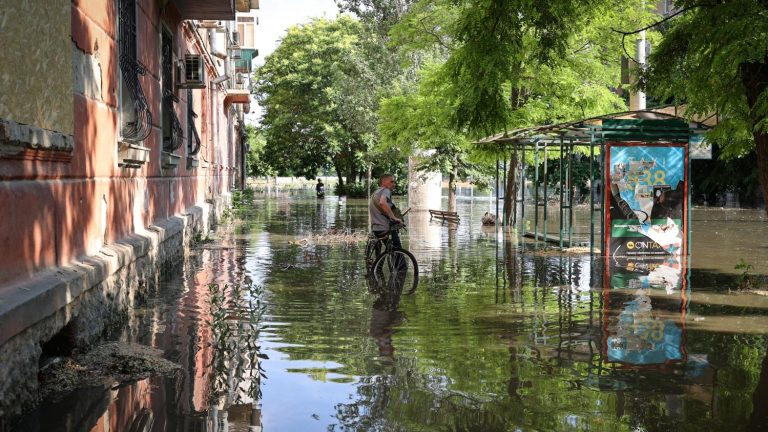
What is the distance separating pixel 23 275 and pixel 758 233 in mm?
22089

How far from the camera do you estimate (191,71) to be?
16750 millimetres

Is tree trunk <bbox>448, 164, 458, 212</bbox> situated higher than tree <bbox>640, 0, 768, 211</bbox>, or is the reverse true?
tree <bbox>640, 0, 768, 211</bbox>

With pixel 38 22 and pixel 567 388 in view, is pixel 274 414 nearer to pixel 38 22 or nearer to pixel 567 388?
pixel 567 388

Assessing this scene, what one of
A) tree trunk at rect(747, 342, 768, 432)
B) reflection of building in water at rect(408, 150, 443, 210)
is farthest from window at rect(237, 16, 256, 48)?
tree trunk at rect(747, 342, 768, 432)

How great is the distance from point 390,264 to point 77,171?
239 inches

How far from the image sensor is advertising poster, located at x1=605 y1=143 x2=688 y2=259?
625 inches

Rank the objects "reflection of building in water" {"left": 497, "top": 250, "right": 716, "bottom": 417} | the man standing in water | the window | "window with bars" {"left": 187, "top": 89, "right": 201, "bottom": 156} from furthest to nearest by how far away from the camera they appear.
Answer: the window < "window with bars" {"left": 187, "top": 89, "right": 201, "bottom": 156} < the man standing in water < "reflection of building in water" {"left": 497, "top": 250, "right": 716, "bottom": 417}

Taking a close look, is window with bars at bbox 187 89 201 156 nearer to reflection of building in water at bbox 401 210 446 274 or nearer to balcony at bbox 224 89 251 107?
reflection of building in water at bbox 401 210 446 274

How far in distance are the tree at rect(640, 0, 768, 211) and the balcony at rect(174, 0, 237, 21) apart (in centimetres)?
778

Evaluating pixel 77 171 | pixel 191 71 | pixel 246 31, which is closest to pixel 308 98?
pixel 246 31

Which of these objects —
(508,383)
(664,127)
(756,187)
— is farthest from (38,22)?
(756,187)

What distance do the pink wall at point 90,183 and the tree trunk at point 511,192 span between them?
1119 cm

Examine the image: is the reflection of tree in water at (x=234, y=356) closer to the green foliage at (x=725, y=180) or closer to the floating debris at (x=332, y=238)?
the floating debris at (x=332, y=238)

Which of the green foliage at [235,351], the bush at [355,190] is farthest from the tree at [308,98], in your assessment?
the green foliage at [235,351]
